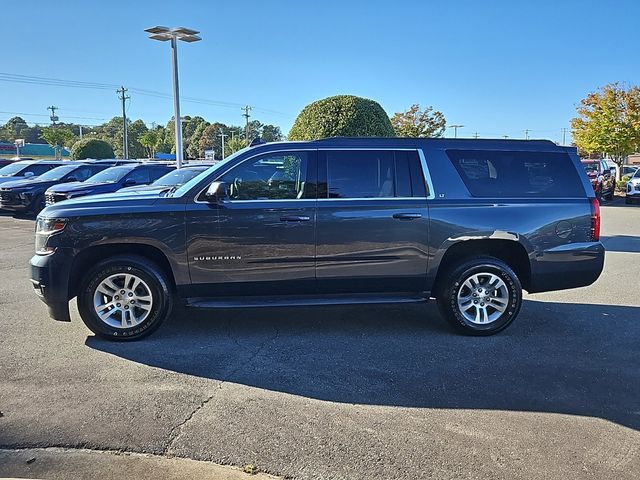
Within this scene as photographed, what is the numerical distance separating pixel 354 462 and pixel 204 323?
3.10 metres

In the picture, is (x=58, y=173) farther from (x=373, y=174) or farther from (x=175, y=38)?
(x=373, y=174)

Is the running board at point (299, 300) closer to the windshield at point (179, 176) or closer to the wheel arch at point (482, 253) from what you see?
the wheel arch at point (482, 253)

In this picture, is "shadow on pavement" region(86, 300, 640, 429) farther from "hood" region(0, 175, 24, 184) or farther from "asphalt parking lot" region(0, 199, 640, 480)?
"hood" region(0, 175, 24, 184)

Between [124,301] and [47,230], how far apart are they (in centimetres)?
98

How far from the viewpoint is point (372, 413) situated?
3.83 meters

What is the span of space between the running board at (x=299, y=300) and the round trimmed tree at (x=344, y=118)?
27.0 ft

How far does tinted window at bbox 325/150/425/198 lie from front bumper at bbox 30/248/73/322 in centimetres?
260

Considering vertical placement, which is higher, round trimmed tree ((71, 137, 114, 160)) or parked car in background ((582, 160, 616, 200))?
round trimmed tree ((71, 137, 114, 160))

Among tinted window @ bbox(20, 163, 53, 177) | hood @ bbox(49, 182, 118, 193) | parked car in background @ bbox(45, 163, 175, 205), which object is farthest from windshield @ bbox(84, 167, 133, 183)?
tinted window @ bbox(20, 163, 53, 177)

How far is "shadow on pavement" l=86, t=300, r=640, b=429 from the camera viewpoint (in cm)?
414

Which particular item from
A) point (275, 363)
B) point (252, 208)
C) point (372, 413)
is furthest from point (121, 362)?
point (372, 413)

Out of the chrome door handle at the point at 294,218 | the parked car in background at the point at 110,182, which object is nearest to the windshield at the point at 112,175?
the parked car in background at the point at 110,182

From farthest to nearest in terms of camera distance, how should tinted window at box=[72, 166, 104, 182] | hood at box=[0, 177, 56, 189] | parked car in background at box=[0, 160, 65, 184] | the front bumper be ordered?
parked car in background at box=[0, 160, 65, 184] < tinted window at box=[72, 166, 104, 182] < hood at box=[0, 177, 56, 189] < the front bumper

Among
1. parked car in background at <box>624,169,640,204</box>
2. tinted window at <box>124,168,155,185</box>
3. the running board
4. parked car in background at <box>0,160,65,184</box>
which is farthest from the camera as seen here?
parked car in background at <box>624,169,640,204</box>
